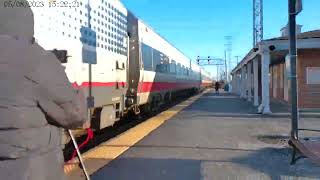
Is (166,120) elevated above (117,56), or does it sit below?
below

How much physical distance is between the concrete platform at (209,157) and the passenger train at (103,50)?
1215mm

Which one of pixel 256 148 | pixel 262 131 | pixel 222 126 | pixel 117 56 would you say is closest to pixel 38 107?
pixel 256 148

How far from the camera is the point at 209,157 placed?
9305 millimetres

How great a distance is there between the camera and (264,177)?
24.6 feet

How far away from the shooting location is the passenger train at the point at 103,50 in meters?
8.35

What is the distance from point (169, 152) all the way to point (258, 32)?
176ft

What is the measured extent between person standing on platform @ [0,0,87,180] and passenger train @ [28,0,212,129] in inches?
65.9

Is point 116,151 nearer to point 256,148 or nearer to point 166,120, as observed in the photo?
point 256,148

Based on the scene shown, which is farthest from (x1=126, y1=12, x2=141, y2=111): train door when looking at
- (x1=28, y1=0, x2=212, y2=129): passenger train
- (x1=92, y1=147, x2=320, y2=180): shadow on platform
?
(x1=92, y1=147, x2=320, y2=180): shadow on platform

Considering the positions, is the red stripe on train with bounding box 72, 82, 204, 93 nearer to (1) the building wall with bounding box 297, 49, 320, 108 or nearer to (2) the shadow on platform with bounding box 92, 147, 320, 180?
(2) the shadow on platform with bounding box 92, 147, 320, 180

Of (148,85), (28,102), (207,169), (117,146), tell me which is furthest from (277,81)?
(28,102)

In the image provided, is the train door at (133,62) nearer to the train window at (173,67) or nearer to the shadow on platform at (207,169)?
the shadow on platform at (207,169)

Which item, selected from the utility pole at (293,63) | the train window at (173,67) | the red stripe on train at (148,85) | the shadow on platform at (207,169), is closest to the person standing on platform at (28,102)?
the red stripe on train at (148,85)

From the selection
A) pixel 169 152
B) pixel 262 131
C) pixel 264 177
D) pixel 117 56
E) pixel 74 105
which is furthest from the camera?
pixel 262 131
